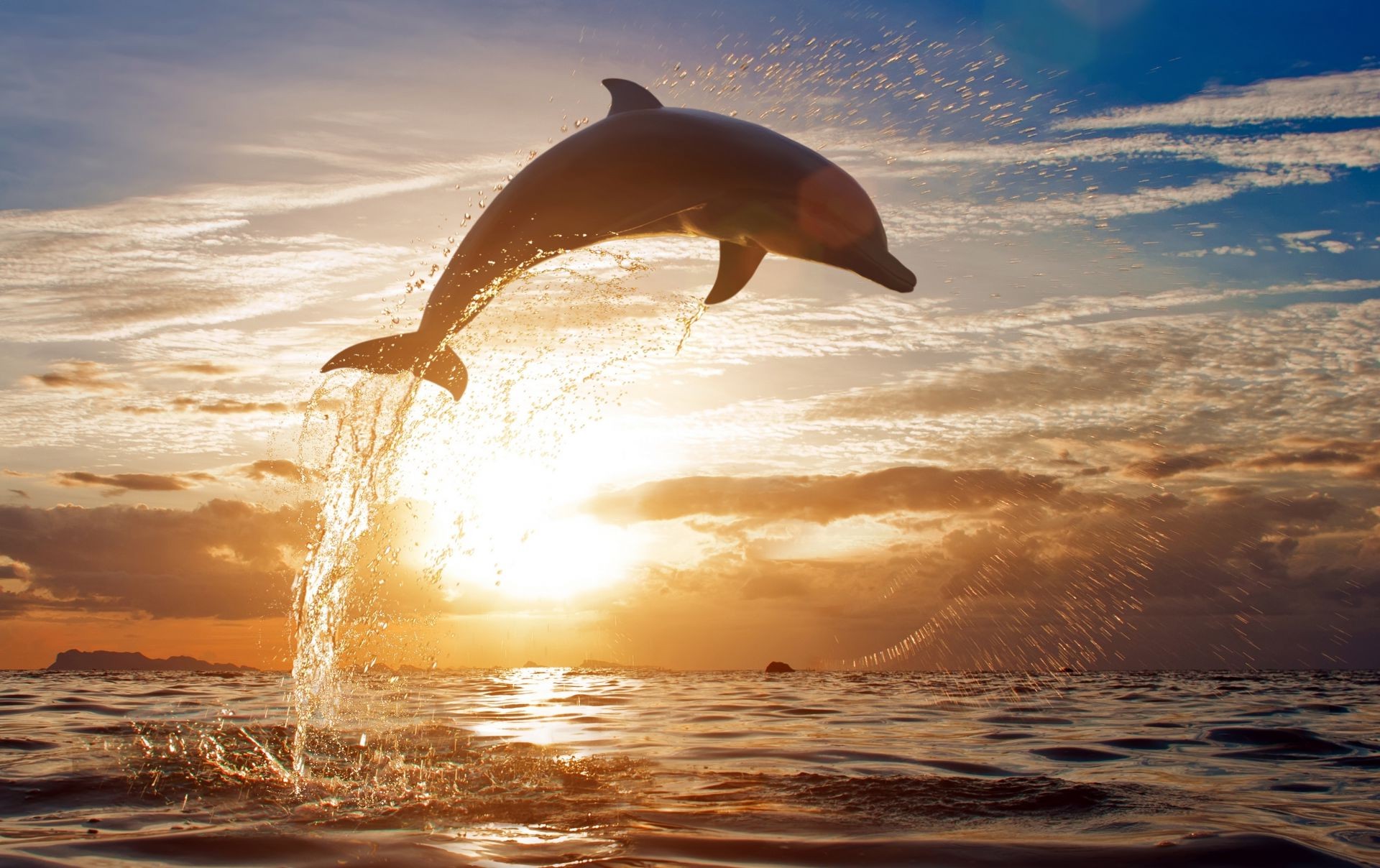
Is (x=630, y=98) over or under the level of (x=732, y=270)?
over

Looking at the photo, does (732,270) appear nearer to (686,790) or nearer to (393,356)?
(393,356)

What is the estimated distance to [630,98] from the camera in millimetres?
9789

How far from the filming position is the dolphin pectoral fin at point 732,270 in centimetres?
973

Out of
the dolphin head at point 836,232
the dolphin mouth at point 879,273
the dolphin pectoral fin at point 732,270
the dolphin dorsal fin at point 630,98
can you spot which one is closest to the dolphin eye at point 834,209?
the dolphin head at point 836,232

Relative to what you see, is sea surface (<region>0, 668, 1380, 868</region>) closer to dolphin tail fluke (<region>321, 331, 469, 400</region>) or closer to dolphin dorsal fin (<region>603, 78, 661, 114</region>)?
Result: dolphin tail fluke (<region>321, 331, 469, 400</region>)

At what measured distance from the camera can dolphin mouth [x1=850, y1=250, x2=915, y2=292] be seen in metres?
9.14

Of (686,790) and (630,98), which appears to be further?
(630,98)

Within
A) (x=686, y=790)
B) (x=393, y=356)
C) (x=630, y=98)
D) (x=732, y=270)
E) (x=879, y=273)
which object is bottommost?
(x=686, y=790)

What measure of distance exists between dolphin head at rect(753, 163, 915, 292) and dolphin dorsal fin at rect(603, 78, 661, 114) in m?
1.94

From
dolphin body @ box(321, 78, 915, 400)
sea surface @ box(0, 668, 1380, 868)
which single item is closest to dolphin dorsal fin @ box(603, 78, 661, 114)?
dolphin body @ box(321, 78, 915, 400)

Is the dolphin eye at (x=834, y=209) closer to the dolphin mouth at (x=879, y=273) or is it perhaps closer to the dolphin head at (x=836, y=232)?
the dolphin head at (x=836, y=232)

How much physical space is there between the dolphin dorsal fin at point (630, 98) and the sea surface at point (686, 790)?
6.38 m

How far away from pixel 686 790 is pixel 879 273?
5.00m

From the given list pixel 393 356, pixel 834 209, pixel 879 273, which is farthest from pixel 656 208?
pixel 393 356
